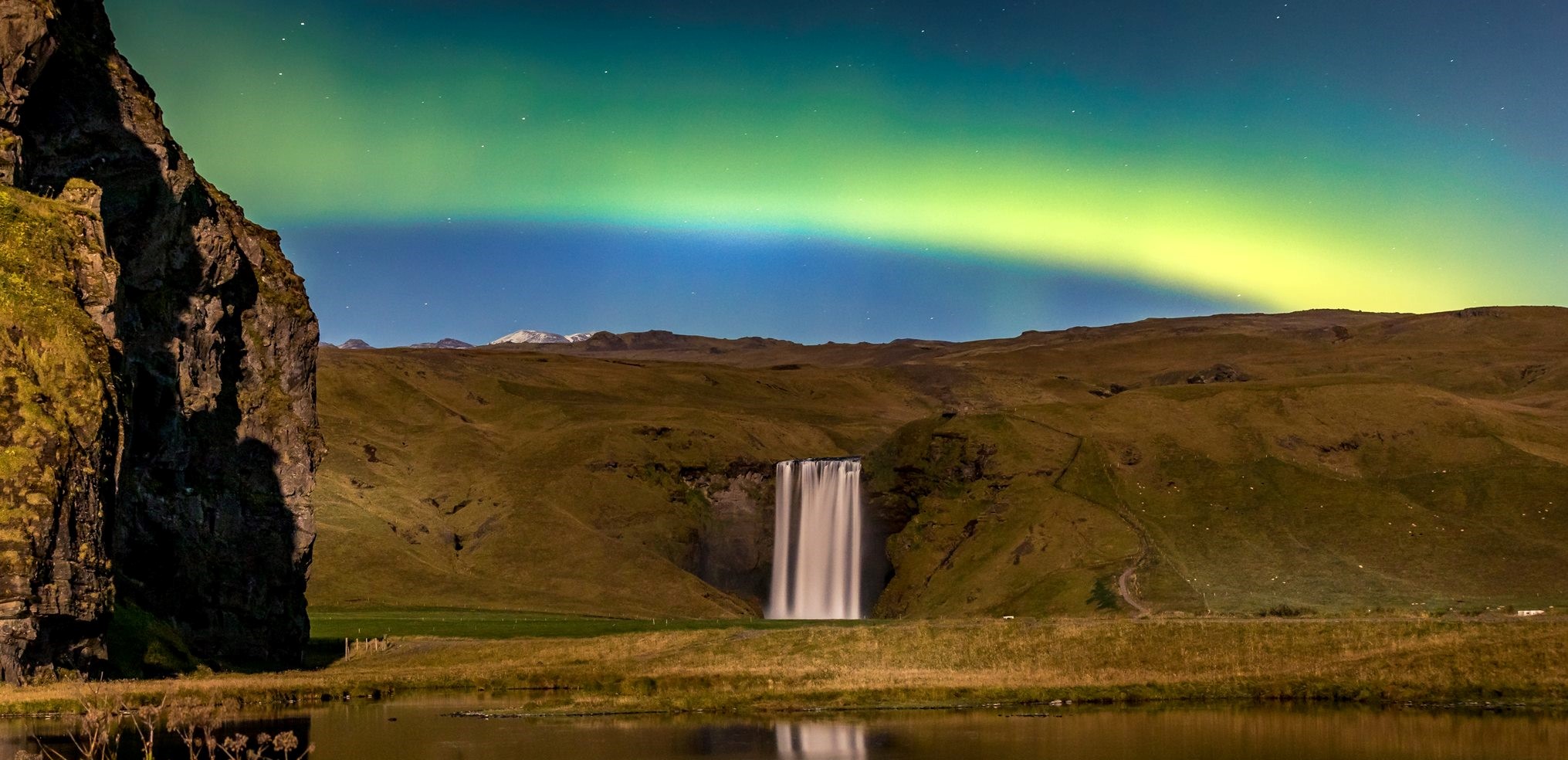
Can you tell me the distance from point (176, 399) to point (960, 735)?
201ft

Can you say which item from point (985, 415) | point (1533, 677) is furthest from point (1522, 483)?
point (1533, 677)

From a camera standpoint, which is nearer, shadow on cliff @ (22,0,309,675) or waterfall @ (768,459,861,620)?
shadow on cliff @ (22,0,309,675)

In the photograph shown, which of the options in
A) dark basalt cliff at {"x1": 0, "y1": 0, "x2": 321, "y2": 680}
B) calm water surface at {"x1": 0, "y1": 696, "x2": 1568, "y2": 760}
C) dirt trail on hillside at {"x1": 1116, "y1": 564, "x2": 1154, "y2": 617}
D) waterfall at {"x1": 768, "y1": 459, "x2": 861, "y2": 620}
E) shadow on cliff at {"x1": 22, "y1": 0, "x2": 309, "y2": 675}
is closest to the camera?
calm water surface at {"x1": 0, "y1": 696, "x2": 1568, "y2": 760}

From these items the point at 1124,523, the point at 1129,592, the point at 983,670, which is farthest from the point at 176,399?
the point at 1124,523

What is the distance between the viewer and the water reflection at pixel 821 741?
5272 centimetres

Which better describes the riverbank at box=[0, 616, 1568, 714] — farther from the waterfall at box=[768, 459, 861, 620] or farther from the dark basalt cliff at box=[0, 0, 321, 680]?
the waterfall at box=[768, 459, 861, 620]

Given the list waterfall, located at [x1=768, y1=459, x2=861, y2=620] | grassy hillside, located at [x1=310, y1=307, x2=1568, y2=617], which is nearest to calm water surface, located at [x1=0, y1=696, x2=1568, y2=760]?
grassy hillside, located at [x1=310, y1=307, x2=1568, y2=617]

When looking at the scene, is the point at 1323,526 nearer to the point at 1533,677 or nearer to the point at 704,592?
the point at 704,592

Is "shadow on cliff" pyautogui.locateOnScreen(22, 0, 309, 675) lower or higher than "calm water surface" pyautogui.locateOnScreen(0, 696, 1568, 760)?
higher

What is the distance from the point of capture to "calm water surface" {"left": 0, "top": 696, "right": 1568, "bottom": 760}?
52.0 meters

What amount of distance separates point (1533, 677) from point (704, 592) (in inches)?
4564

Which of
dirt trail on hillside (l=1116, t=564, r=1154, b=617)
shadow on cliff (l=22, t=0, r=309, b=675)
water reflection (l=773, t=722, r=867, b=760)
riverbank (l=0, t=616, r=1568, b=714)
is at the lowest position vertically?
water reflection (l=773, t=722, r=867, b=760)

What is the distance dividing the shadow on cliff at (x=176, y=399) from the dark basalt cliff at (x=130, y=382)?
13 cm

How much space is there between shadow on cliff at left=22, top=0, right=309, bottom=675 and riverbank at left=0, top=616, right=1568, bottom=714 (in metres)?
13.5
